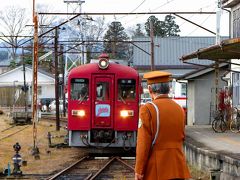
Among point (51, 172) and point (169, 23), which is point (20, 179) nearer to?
point (51, 172)

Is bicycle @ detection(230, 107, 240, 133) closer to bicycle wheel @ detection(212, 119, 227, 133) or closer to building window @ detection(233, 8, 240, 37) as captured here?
bicycle wheel @ detection(212, 119, 227, 133)

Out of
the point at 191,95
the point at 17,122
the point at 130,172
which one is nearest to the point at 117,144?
the point at 130,172

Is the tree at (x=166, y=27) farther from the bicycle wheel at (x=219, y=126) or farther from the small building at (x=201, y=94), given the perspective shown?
the bicycle wheel at (x=219, y=126)

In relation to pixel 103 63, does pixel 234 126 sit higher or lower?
lower

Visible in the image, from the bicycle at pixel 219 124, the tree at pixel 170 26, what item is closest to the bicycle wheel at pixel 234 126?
the bicycle at pixel 219 124

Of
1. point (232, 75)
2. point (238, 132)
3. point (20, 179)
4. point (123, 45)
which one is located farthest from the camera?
point (123, 45)

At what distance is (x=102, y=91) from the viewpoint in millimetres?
17203

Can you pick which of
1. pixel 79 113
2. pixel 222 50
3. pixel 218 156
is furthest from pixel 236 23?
pixel 218 156

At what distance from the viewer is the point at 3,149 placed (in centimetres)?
2031

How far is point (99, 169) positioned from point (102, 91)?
3080mm

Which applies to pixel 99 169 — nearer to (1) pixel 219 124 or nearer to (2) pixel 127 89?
(2) pixel 127 89

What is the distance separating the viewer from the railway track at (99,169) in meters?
13.2

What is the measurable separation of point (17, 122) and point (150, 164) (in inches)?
1284

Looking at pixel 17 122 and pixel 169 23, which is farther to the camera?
pixel 169 23
